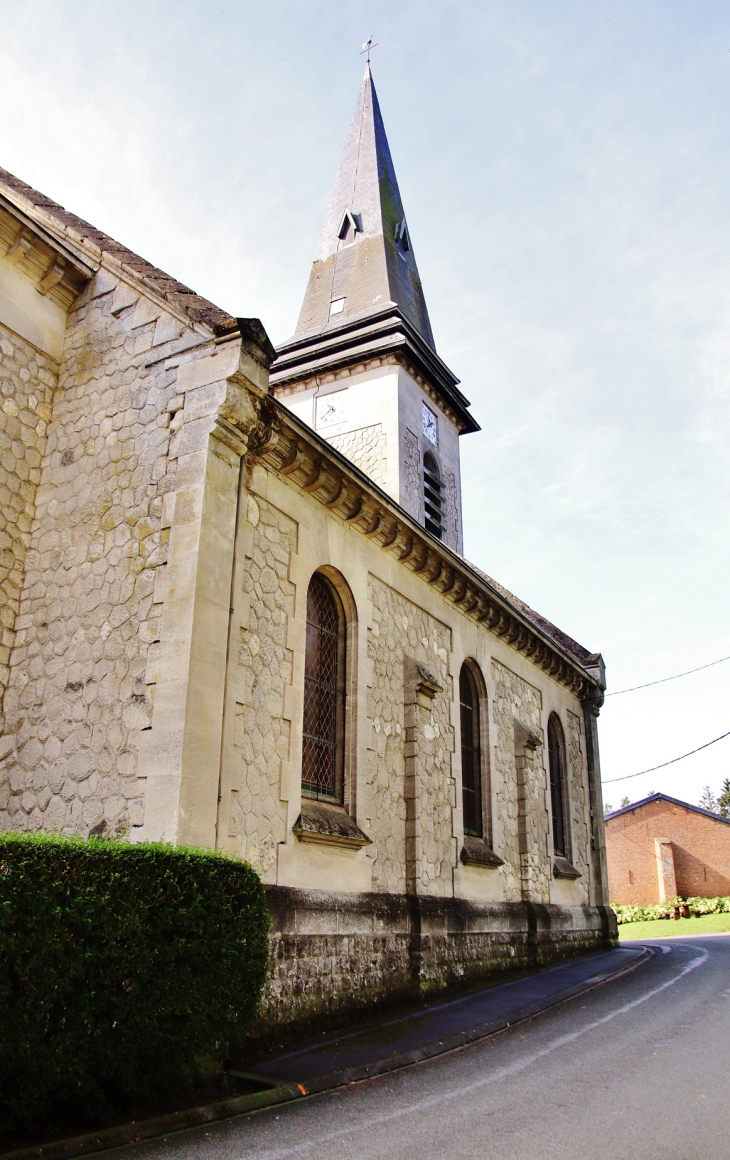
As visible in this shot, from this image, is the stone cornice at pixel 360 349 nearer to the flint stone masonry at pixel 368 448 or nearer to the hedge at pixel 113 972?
the flint stone masonry at pixel 368 448

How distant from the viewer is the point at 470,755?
1427 cm

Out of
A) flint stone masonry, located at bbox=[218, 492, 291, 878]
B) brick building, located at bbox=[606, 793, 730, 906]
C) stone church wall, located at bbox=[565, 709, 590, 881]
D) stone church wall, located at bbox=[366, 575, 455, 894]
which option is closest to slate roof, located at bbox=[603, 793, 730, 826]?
brick building, located at bbox=[606, 793, 730, 906]

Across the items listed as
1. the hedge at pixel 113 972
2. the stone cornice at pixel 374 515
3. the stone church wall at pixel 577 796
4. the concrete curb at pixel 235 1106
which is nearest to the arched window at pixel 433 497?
the stone cornice at pixel 374 515

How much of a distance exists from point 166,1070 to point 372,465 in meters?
15.7

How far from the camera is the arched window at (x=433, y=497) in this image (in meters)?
21.0

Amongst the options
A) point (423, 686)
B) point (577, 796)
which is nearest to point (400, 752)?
point (423, 686)

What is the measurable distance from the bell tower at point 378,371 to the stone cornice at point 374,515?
475 cm

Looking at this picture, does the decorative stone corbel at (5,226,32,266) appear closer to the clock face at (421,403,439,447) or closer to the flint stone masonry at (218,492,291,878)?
the flint stone masonry at (218,492,291,878)

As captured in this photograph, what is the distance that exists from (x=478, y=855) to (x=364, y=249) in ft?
54.9

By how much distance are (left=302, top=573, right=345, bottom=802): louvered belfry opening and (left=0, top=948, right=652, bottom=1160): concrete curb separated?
282 centimetres

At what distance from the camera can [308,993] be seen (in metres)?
8.41

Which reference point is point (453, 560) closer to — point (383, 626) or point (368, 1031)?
point (383, 626)

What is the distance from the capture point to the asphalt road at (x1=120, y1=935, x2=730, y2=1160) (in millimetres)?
4910

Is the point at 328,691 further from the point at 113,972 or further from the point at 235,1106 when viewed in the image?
the point at 113,972
